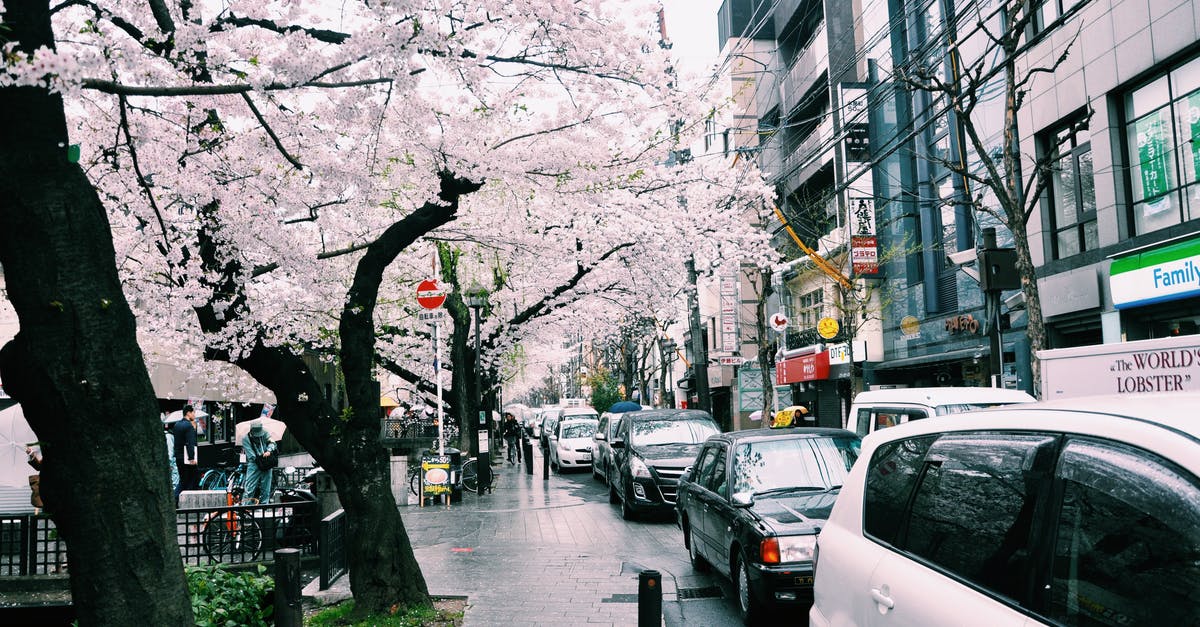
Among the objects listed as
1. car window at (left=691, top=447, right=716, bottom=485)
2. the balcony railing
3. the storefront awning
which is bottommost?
car window at (left=691, top=447, right=716, bottom=485)

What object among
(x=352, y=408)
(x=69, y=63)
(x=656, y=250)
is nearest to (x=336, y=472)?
(x=352, y=408)

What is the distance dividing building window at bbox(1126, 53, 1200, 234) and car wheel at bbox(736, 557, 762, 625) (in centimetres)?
1079

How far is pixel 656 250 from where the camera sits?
1989cm

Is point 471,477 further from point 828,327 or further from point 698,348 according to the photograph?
point 828,327

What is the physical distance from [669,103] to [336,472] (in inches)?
246

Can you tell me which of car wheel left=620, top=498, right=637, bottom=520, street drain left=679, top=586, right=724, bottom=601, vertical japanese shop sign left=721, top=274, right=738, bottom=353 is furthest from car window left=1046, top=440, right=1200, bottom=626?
vertical japanese shop sign left=721, top=274, right=738, bottom=353

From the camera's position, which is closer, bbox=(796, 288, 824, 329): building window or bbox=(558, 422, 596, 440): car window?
bbox=(558, 422, 596, 440): car window

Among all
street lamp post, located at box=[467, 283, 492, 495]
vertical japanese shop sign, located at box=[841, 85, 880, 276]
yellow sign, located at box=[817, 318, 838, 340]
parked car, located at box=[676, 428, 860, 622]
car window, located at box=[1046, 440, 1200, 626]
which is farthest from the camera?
yellow sign, located at box=[817, 318, 838, 340]

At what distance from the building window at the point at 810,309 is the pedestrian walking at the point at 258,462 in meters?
20.9

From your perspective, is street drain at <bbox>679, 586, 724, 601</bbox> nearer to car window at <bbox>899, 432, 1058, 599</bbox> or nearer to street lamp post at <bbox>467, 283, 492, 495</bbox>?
car window at <bbox>899, 432, 1058, 599</bbox>

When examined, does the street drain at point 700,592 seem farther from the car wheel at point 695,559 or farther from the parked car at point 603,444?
the parked car at point 603,444

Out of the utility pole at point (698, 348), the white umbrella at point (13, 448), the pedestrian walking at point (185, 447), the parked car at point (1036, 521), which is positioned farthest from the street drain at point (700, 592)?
→ the utility pole at point (698, 348)

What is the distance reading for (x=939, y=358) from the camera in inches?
896

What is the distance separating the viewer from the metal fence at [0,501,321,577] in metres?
9.68
